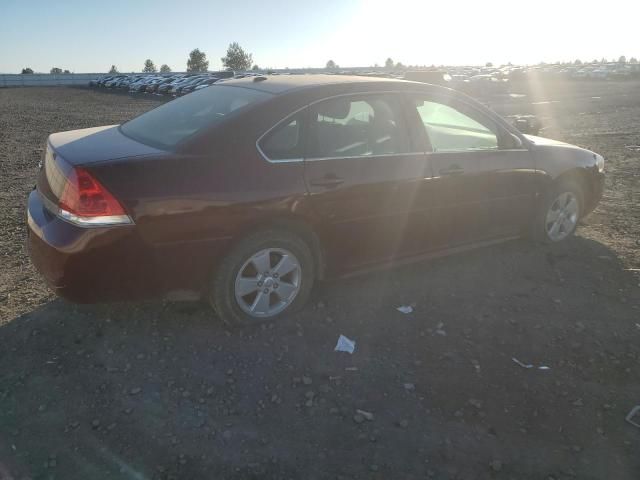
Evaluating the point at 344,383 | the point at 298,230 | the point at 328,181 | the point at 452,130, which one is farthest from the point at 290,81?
the point at 344,383

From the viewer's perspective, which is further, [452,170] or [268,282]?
[452,170]

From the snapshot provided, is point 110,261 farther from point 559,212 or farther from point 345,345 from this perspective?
point 559,212

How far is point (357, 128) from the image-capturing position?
379 centimetres

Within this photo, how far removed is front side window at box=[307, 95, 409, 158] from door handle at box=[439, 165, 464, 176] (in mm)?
374

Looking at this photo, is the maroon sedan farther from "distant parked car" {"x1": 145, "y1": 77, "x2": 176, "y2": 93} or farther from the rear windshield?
"distant parked car" {"x1": 145, "y1": 77, "x2": 176, "y2": 93}

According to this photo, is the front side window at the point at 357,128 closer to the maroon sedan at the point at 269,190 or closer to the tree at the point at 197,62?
the maroon sedan at the point at 269,190

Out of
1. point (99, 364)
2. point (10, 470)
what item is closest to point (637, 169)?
point (99, 364)

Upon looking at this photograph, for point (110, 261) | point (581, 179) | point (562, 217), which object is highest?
point (110, 261)

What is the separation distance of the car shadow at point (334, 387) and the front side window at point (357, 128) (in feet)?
3.92

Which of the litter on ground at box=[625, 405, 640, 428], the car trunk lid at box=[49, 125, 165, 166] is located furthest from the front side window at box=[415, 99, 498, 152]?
the litter on ground at box=[625, 405, 640, 428]

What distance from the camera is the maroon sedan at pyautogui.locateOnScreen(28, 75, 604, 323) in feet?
9.66

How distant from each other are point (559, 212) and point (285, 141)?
127 inches

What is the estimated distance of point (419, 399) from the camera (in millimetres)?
2943

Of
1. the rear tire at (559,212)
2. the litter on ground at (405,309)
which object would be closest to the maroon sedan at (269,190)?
the litter on ground at (405,309)
